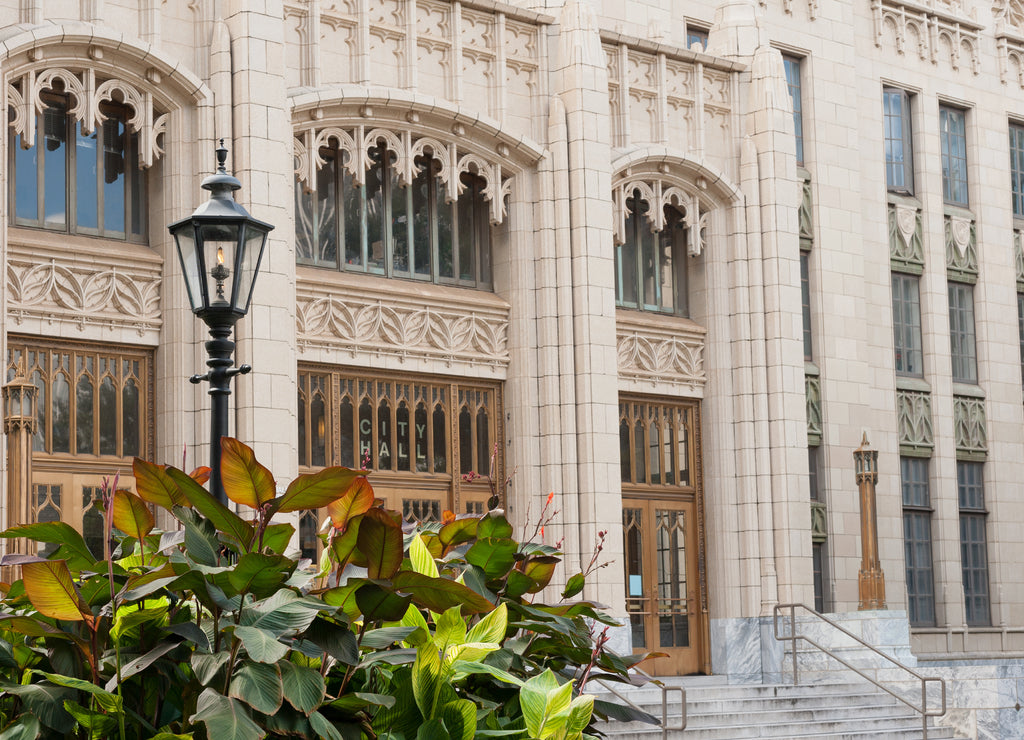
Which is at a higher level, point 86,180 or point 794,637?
point 86,180

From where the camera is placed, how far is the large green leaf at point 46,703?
3.75 meters

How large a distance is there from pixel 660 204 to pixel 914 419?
316 inches

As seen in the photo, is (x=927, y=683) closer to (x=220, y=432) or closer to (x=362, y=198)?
(x=362, y=198)

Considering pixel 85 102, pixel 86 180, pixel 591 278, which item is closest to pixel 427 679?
pixel 85 102

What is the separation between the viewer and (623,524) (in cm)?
2150

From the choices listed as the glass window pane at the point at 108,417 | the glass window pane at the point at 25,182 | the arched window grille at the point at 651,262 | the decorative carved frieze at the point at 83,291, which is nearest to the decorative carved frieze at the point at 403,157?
the decorative carved frieze at the point at 83,291

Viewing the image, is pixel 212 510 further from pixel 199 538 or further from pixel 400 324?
pixel 400 324

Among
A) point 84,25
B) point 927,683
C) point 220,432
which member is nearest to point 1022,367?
point 927,683

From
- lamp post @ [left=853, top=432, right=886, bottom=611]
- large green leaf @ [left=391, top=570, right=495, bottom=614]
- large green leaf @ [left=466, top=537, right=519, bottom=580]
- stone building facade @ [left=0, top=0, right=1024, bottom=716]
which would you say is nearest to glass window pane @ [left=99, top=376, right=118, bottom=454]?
stone building facade @ [left=0, top=0, right=1024, bottom=716]

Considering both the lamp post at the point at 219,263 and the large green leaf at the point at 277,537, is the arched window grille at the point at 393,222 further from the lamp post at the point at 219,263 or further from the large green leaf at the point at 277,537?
the large green leaf at the point at 277,537

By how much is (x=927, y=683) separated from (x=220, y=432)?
14.8 metres

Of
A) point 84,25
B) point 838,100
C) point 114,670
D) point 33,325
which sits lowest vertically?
point 114,670

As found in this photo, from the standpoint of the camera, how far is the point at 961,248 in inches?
1128

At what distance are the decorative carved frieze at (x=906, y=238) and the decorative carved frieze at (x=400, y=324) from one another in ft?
32.7
